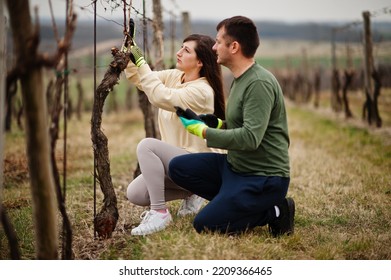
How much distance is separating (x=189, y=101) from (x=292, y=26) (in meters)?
55.8

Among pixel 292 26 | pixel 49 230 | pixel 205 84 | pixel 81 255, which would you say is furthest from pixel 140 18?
pixel 292 26

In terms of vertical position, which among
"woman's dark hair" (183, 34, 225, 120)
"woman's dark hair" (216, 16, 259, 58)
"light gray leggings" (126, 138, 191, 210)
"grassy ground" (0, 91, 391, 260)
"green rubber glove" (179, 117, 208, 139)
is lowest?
"grassy ground" (0, 91, 391, 260)

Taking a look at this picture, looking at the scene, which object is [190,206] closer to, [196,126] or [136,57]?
[196,126]

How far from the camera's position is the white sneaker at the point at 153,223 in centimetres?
354

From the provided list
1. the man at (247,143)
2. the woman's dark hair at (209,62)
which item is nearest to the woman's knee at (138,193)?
the man at (247,143)

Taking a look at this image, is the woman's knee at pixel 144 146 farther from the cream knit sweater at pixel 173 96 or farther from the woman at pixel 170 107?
the cream knit sweater at pixel 173 96

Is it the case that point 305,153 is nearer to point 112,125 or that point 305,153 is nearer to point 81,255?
point 81,255

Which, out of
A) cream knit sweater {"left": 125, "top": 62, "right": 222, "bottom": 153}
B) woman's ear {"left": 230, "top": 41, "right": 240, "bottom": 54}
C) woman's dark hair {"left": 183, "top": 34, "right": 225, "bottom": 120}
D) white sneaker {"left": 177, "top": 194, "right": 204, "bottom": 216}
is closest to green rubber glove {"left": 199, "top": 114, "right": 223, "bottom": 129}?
cream knit sweater {"left": 125, "top": 62, "right": 222, "bottom": 153}

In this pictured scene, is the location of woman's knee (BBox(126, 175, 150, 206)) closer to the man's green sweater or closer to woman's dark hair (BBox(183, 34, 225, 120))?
the man's green sweater

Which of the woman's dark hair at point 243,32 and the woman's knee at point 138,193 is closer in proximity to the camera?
the woman's dark hair at point 243,32

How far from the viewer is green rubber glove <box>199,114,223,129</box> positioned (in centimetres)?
347

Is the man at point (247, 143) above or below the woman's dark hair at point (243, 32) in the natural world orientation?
below

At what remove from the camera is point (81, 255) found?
11.0 ft

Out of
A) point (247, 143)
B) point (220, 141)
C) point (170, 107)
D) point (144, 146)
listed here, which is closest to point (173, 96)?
point (170, 107)
